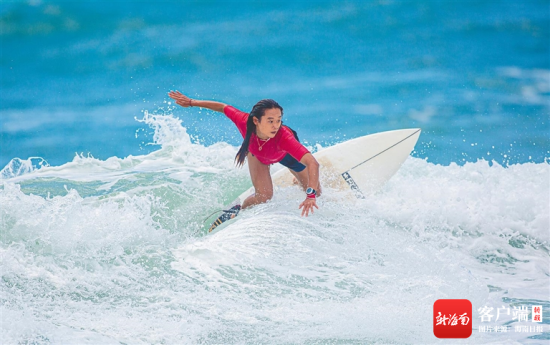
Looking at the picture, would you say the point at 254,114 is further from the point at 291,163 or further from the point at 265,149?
the point at 291,163

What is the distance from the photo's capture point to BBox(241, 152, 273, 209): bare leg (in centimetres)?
332

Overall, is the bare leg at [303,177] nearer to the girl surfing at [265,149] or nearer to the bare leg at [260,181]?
the girl surfing at [265,149]

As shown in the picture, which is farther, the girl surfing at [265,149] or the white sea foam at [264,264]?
the girl surfing at [265,149]

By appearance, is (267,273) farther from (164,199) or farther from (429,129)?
(429,129)

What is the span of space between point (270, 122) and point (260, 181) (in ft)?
1.65

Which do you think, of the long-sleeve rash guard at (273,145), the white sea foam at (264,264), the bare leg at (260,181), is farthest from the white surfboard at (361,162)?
the long-sleeve rash guard at (273,145)

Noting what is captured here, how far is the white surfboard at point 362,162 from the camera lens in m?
3.81

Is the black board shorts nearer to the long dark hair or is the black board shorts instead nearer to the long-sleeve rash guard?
the long-sleeve rash guard

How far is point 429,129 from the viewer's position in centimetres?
673

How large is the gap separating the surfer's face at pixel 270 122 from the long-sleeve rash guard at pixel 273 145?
0.07m

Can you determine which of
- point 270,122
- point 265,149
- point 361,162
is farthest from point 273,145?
point 361,162
